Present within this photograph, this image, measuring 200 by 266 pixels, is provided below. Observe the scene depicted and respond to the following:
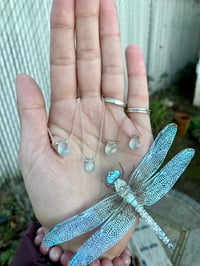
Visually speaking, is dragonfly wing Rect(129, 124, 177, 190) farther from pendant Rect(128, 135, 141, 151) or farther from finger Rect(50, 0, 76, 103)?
finger Rect(50, 0, 76, 103)

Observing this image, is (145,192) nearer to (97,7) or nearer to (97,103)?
(97,103)

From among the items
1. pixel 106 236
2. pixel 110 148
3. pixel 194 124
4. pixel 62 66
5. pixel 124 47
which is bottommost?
pixel 194 124

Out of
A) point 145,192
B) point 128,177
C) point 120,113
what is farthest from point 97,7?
point 145,192

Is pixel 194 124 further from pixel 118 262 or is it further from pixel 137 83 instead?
pixel 118 262

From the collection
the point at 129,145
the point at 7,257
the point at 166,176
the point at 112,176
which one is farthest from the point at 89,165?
the point at 7,257

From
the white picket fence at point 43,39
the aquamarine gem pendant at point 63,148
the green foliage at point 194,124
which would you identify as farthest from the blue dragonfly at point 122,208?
the green foliage at point 194,124

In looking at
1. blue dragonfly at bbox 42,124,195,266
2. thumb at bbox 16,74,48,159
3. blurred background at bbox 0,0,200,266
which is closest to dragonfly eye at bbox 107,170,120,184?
blue dragonfly at bbox 42,124,195,266
